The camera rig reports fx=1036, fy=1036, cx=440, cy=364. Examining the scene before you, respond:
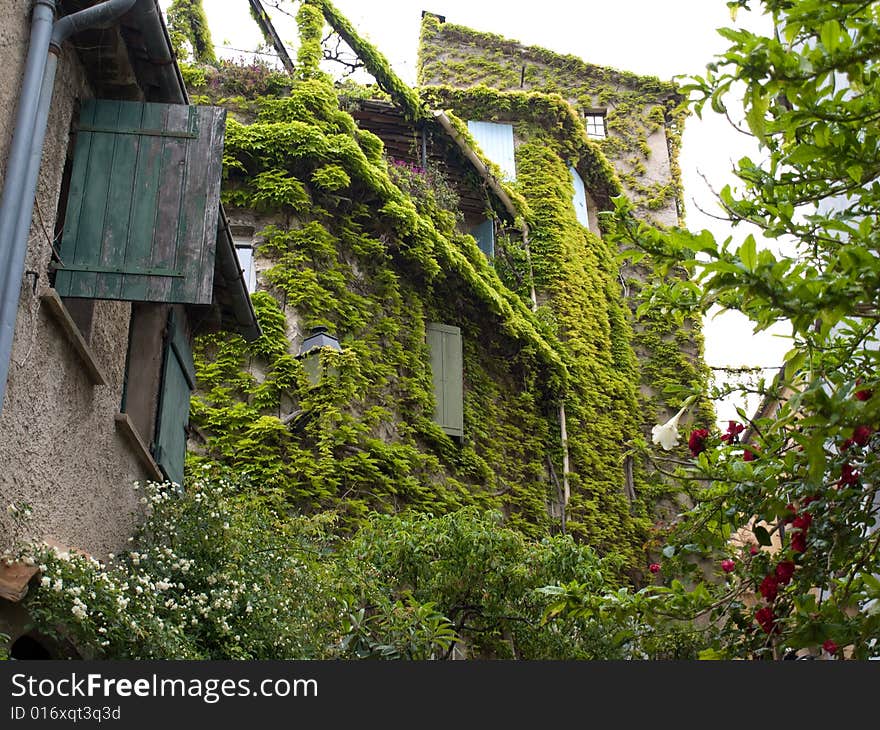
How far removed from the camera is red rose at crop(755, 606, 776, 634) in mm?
4789

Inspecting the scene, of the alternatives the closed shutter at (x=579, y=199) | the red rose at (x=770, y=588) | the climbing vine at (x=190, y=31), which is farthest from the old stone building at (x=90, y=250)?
the closed shutter at (x=579, y=199)

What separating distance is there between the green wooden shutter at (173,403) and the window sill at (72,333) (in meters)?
1.35

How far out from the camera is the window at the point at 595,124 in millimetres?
23438

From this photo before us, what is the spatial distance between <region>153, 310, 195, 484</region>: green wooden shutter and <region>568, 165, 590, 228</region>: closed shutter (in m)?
12.2

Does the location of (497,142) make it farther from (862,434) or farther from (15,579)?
(15,579)

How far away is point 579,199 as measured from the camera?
20.1 metres

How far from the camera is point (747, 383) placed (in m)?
5.67

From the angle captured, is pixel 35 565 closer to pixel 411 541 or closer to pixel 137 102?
pixel 137 102

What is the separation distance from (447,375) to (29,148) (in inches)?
347

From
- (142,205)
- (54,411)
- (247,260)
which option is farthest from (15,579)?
(247,260)

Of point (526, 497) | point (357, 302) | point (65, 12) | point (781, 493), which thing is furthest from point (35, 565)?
point (526, 497)

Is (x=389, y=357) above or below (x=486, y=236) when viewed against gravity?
below

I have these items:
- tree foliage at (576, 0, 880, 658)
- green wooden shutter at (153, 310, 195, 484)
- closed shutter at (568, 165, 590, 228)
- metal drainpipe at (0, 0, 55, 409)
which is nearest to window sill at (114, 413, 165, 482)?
green wooden shutter at (153, 310, 195, 484)

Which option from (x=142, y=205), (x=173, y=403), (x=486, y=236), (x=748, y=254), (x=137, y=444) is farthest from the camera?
(x=486, y=236)
